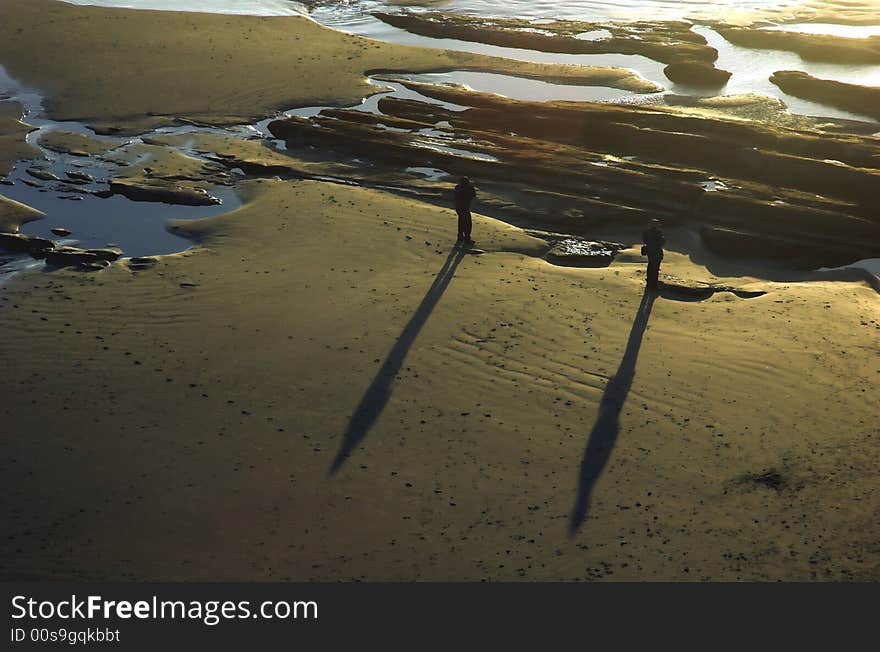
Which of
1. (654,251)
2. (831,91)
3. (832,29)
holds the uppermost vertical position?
(832,29)

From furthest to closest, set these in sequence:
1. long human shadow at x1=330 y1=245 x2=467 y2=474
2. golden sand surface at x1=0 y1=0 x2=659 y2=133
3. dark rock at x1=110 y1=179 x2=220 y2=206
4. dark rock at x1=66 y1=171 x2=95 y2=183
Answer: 1. golden sand surface at x1=0 y1=0 x2=659 y2=133
2. dark rock at x1=66 y1=171 x2=95 y2=183
3. dark rock at x1=110 y1=179 x2=220 y2=206
4. long human shadow at x1=330 y1=245 x2=467 y2=474

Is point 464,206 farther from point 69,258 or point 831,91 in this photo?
point 831,91

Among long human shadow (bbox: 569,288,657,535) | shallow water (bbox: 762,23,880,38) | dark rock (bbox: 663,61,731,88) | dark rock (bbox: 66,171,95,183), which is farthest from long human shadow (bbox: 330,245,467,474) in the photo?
shallow water (bbox: 762,23,880,38)

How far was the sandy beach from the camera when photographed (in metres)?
10.9

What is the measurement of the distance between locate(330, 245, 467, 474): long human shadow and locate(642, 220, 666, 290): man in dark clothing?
11.8ft

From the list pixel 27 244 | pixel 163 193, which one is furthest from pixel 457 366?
pixel 163 193

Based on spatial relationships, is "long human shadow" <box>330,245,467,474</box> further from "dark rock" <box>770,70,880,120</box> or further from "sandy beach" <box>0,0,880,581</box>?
"dark rock" <box>770,70,880,120</box>

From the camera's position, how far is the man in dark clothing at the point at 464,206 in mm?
18547

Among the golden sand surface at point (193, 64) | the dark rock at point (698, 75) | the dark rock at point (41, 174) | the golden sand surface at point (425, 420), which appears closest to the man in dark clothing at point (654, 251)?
the golden sand surface at point (425, 420)

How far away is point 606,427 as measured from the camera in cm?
1302

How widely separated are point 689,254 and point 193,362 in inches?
398

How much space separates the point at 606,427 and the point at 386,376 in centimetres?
338

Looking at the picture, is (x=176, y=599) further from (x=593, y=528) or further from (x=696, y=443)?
(x=696, y=443)

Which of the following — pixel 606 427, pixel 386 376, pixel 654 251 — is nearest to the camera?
pixel 606 427
